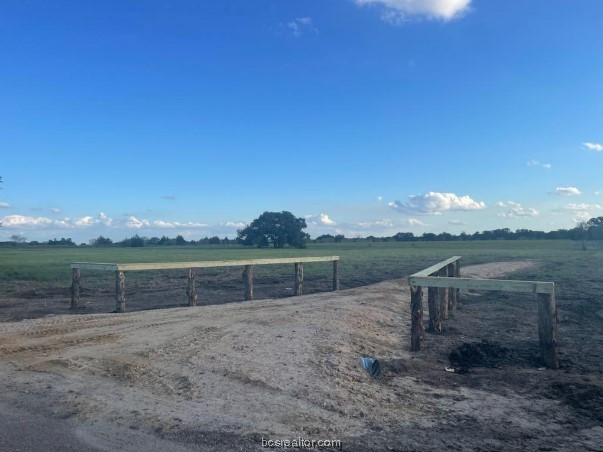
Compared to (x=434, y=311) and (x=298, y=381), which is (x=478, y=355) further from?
(x=298, y=381)

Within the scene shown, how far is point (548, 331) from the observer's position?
8.72 m

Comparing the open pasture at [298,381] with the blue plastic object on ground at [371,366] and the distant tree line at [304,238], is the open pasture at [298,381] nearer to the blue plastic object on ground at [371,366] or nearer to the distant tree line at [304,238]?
the blue plastic object on ground at [371,366]

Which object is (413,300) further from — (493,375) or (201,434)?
(201,434)

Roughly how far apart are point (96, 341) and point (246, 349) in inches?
102

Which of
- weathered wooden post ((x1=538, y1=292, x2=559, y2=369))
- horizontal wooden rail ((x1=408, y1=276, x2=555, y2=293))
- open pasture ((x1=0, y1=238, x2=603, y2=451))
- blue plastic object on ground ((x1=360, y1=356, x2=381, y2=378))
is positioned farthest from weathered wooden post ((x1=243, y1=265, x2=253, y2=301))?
weathered wooden post ((x1=538, y1=292, x2=559, y2=369))

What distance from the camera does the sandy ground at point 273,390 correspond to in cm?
538

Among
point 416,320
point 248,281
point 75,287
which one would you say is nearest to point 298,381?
point 416,320

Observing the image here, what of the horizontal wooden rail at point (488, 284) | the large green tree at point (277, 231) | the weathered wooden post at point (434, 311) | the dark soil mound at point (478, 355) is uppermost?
the large green tree at point (277, 231)

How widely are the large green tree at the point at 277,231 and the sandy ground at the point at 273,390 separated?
83.1m

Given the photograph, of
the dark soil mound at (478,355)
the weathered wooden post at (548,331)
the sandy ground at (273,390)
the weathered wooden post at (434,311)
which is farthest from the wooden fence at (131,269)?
the weathered wooden post at (548,331)

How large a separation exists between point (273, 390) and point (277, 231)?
289 feet

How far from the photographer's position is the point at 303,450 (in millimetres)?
5008

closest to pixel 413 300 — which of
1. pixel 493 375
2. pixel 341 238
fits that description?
pixel 493 375

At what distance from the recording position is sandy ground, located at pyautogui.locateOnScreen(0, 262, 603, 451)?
17.6 feet
